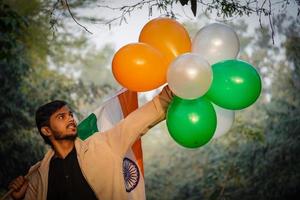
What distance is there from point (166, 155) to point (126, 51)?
32.2ft

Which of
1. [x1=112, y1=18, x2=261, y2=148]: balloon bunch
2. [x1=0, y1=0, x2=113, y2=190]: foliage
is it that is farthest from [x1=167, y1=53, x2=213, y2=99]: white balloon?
[x1=0, y1=0, x2=113, y2=190]: foliage

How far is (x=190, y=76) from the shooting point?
180 cm

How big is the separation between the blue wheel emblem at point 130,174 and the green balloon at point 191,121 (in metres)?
0.55

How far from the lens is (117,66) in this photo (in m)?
2.03

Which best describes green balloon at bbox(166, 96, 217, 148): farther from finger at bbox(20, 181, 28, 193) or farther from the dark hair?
finger at bbox(20, 181, 28, 193)

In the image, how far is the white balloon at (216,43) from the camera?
81.3 inches

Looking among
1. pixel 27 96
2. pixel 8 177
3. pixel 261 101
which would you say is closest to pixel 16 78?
pixel 27 96

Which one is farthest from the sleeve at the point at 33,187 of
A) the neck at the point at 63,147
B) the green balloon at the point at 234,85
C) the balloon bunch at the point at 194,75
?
the green balloon at the point at 234,85

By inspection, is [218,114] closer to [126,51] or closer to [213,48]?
[213,48]

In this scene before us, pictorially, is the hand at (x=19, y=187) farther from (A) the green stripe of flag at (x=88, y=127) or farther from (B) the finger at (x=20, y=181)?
(A) the green stripe of flag at (x=88, y=127)

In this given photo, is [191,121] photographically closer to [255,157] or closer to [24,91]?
[24,91]

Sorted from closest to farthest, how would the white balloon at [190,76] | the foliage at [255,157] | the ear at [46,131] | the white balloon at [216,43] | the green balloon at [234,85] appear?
the white balloon at [190,76] < the green balloon at [234,85] < the white balloon at [216,43] < the ear at [46,131] < the foliage at [255,157]

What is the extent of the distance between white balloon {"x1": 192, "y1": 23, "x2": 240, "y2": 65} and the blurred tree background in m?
3.13

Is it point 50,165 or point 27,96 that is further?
point 27,96
